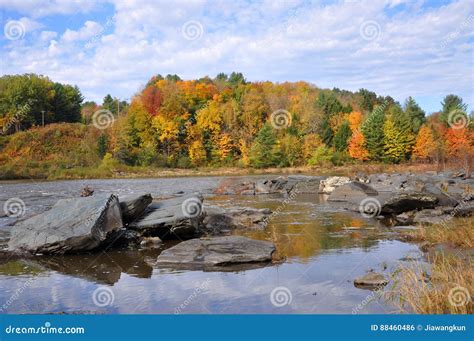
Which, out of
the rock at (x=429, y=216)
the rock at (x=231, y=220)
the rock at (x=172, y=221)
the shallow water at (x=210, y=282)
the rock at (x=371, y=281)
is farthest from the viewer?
the rock at (x=231, y=220)

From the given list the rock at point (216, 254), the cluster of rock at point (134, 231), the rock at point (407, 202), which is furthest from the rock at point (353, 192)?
the rock at point (216, 254)

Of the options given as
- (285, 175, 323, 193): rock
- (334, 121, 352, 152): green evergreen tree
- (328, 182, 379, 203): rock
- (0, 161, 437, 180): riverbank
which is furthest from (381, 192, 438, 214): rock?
(334, 121, 352, 152): green evergreen tree

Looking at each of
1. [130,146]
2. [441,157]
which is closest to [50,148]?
[130,146]

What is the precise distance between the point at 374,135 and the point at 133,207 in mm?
63116

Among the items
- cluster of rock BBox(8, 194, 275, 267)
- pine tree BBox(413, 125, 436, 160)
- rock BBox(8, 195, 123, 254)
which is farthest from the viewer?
pine tree BBox(413, 125, 436, 160)

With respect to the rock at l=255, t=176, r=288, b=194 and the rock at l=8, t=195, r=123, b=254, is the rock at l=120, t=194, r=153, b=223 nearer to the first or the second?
the rock at l=8, t=195, r=123, b=254

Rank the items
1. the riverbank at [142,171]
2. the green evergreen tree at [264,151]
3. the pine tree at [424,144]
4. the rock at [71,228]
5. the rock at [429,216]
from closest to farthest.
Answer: the rock at [71,228], the rock at [429,216], the riverbank at [142,171], the green evergreen tree at [264,151], the pine tree at [424,144]

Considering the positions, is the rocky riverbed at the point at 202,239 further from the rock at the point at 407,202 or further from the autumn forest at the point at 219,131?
the autumn forest at the point at 219,131

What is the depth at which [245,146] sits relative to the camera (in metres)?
76.7

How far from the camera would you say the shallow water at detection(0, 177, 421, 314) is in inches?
293

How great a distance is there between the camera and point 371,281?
8.34m

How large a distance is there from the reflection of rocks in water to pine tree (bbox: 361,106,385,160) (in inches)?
2530

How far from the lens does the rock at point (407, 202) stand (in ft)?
59.4

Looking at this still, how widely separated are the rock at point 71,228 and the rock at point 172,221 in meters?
1.11
